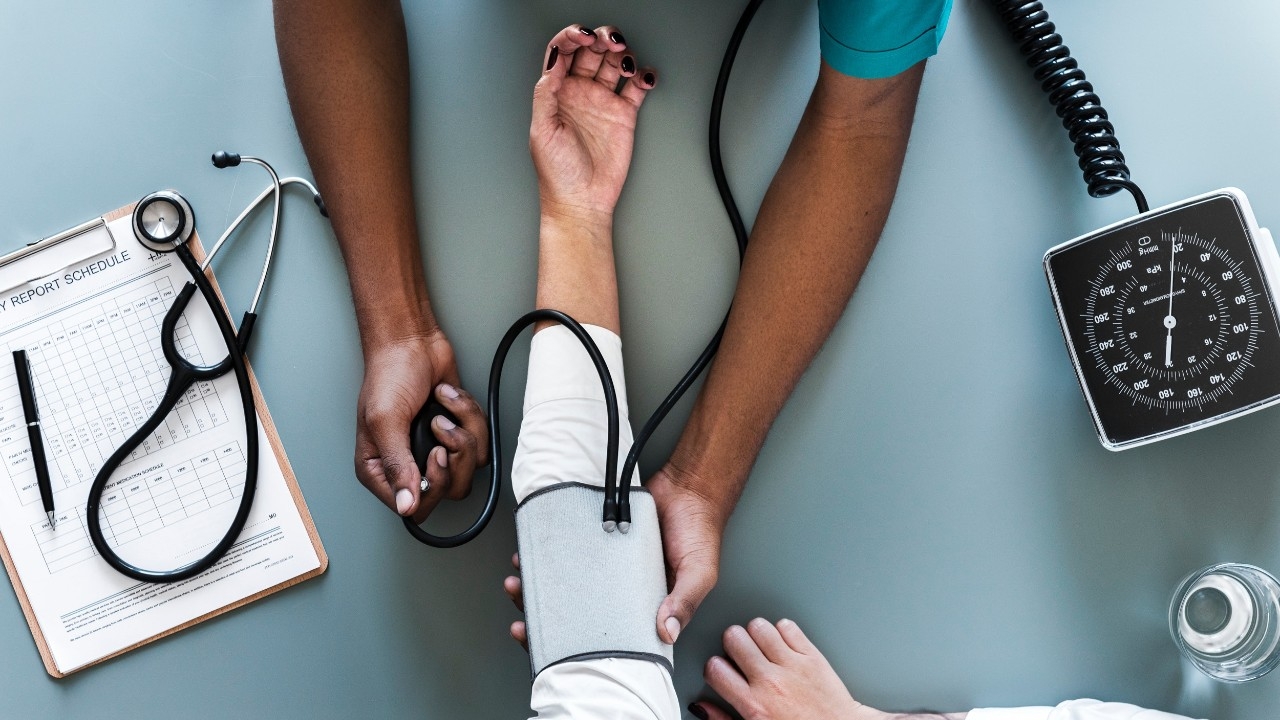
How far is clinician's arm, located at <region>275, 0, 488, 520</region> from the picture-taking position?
885 millimetres

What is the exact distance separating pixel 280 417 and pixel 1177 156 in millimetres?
1109

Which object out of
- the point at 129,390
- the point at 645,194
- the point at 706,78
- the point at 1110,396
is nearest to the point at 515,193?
the point at 645,194

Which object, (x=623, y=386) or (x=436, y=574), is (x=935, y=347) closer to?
(x=623, y=386)

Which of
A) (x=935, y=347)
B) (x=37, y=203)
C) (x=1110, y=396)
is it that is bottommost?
(x=1110, y=396)

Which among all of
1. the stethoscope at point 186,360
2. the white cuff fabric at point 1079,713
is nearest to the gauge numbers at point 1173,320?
the white cuff fabric at point 1079,713

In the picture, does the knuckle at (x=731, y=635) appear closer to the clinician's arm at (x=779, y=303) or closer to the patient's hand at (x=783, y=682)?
the patient's hand at (x=783, y=682)

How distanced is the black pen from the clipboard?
0.18 ft

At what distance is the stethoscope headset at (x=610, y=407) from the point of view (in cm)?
77

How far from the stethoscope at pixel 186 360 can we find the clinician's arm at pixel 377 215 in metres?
0.08

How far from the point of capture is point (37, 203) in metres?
0.98

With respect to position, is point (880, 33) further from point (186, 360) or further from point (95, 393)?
point (95, 393)

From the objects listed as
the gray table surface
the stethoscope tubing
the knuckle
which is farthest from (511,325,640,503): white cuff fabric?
the stethoscope tubing

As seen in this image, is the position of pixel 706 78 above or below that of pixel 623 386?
above

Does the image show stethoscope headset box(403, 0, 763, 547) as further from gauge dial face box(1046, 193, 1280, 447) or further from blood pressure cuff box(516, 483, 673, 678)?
gauge dial face box(1046, 193, 1280, 447)
